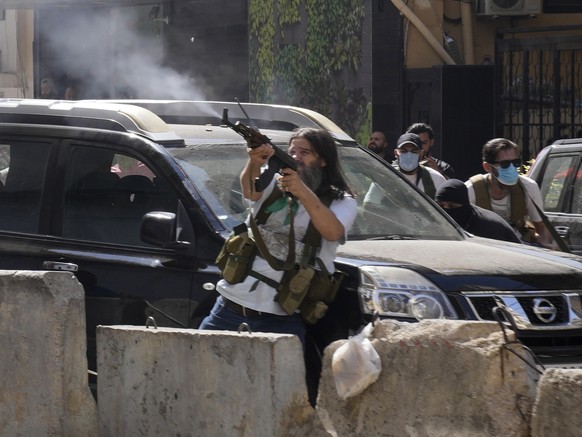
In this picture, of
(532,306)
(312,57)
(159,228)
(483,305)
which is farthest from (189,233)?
(312,57)

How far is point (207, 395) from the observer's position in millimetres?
5359

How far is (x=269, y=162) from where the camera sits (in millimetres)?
5988

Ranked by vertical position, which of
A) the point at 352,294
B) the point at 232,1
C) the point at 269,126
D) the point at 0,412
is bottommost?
the point at 0,412

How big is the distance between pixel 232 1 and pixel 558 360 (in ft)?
53.0

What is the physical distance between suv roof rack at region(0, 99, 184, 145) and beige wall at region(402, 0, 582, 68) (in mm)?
10405

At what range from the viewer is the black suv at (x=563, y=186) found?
33.4ft

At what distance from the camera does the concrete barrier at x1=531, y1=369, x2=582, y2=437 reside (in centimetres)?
441

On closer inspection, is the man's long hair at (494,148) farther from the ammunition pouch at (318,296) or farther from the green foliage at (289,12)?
the green foliage at (289,12)

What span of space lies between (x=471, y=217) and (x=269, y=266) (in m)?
2.34

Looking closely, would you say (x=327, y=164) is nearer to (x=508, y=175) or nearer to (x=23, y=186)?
(x=23, y=186)

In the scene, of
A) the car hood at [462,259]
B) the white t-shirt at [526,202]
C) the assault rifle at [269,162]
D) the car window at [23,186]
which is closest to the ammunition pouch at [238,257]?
the assault rifle at [269,162]

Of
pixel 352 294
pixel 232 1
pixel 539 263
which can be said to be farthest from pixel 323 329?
pixel 232 1

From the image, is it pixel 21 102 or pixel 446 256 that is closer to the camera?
pixel 446 256

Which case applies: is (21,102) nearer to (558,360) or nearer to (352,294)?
(352,294)
